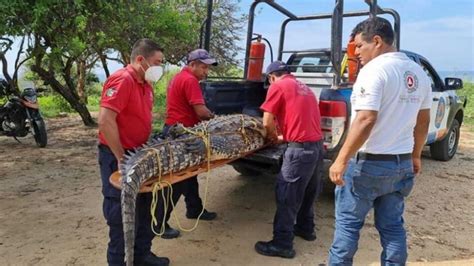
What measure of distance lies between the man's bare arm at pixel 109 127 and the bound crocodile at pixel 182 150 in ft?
0.40

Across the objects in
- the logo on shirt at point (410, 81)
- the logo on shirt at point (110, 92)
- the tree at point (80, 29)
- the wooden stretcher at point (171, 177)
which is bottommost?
the wooden stretcher at point (171, 177)

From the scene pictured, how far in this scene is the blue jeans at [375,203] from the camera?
245cm

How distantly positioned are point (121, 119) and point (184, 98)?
3.23ft

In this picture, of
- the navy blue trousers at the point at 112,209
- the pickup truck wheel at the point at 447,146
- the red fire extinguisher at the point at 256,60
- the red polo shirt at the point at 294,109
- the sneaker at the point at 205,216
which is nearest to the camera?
the navy blue trousers at the point at 112,209

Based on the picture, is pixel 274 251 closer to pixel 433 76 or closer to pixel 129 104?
pixel 129 104

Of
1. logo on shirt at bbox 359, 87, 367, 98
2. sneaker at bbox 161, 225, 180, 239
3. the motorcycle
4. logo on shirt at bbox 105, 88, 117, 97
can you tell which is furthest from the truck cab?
the motorcycle

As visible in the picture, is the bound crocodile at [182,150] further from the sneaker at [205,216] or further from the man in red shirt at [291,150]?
the sneaker at [205,216]

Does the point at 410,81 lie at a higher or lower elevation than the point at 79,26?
lower

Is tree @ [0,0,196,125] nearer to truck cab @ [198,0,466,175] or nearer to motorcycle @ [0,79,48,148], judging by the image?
motorcycle @ [0,79,48,148]

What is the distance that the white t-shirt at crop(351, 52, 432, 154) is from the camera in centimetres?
231

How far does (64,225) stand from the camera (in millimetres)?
3795

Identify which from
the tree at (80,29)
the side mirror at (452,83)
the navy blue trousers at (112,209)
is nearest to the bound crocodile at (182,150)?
the navy blue trousers at (112,209)

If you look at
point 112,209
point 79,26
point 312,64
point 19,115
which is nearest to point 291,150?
point 112,209

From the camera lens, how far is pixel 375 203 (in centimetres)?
264
